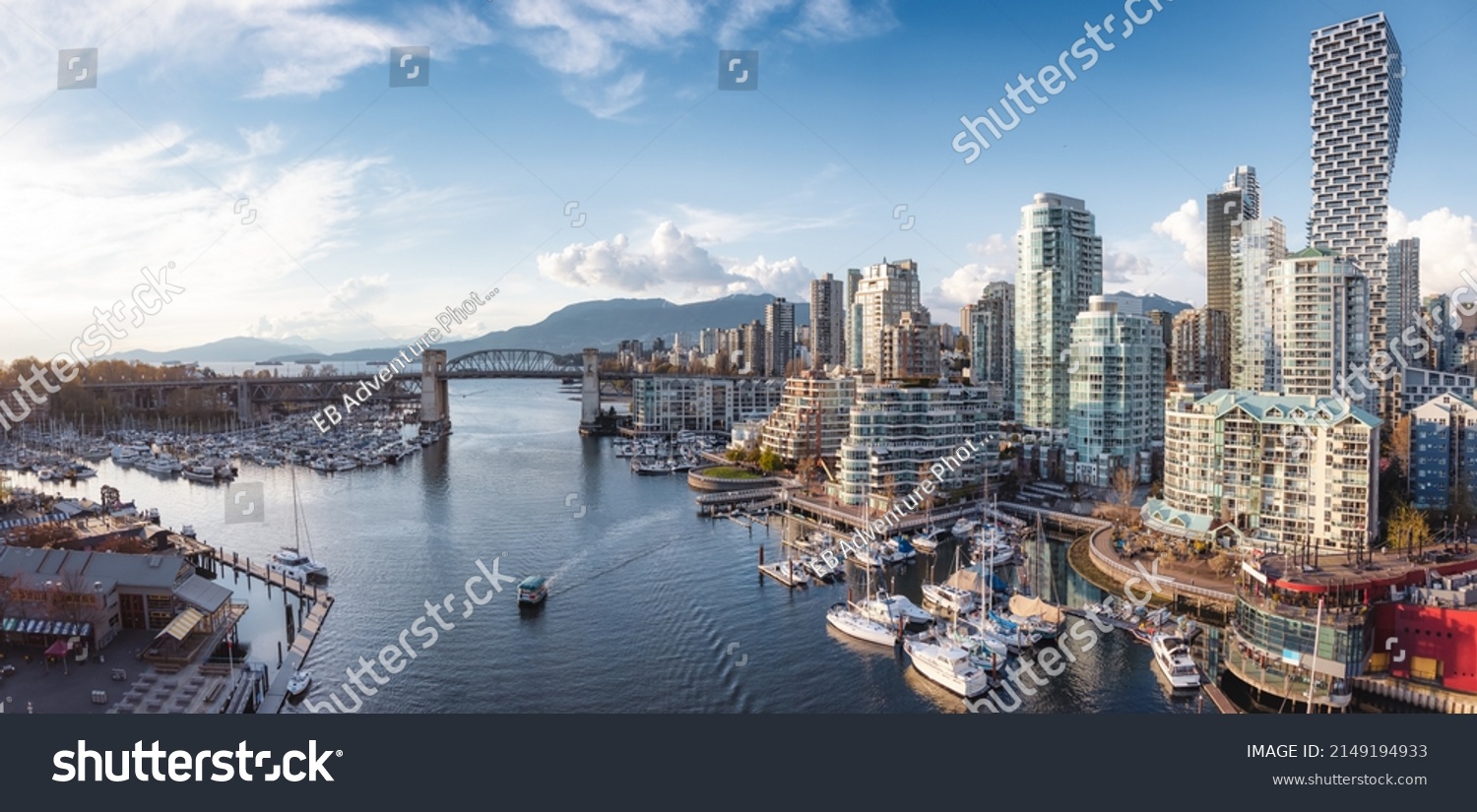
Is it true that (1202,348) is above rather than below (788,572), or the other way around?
above

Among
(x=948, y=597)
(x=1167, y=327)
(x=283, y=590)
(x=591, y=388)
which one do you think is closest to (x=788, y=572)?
(x=948, y=597)

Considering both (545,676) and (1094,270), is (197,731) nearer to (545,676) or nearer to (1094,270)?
(545,676)

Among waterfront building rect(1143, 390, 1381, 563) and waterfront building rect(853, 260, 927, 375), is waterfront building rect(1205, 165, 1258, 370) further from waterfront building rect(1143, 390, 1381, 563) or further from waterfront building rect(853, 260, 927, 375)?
waterfront building rect(1143, 390, 1381, 563)

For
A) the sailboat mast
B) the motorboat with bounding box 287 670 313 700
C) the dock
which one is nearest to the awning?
the motorboat with bounding box 287 670 313 700

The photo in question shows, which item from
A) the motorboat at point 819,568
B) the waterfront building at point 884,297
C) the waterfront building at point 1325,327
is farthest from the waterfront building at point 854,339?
the motorboat at point 819,568

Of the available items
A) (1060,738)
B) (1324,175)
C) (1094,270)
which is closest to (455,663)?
(1060,738)

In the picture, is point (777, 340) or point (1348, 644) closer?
point (1348, 644)

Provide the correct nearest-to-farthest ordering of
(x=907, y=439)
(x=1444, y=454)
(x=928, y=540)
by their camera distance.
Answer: (x=1444, y=454), (x=928, y=540), (x=907, y=439)

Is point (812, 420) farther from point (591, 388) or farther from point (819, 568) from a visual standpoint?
point (591, 388)
